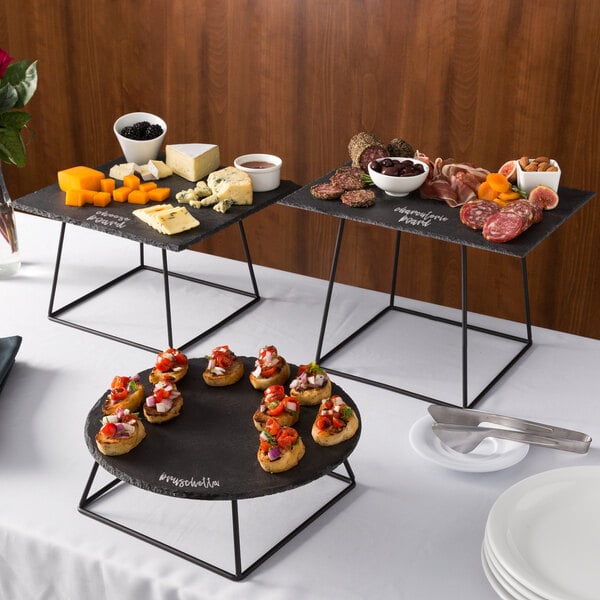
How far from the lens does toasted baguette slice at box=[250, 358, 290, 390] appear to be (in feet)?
4.70

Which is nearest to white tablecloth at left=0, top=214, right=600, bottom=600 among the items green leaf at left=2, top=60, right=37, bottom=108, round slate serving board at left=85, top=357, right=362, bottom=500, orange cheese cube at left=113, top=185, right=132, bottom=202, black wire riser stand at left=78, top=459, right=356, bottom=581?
black wire riser stand at left=78, top=459, right=356, bottom=581

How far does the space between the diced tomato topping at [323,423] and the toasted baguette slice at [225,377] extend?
0.61 feet

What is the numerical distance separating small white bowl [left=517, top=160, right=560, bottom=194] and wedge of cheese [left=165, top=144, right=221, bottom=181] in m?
0.67

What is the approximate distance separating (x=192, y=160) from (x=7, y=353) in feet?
1.98

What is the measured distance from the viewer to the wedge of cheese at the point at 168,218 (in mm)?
1864

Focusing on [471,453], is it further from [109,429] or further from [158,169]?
[158,169]

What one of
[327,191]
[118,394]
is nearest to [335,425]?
[118,394]

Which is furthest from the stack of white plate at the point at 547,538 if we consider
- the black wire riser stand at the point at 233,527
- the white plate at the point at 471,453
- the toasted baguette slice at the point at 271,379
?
the toasted baguette slice at the point at 271,379

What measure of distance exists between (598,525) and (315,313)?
0.89 meters

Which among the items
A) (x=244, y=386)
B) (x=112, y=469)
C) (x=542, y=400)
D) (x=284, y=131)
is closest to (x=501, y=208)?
(x=542, y=400)

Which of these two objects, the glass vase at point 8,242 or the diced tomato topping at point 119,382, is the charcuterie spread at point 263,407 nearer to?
the diced tomato topping at point 119,382

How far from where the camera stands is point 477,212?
1.76m

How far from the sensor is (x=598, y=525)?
4.25 feet

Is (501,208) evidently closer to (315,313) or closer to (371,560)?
(315,313)
